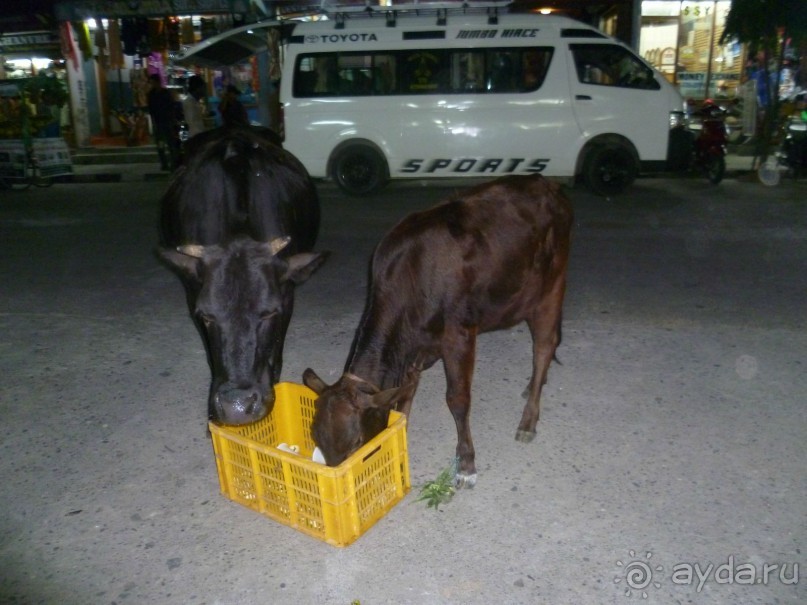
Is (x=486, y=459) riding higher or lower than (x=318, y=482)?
lower

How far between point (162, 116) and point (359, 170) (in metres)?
5.56

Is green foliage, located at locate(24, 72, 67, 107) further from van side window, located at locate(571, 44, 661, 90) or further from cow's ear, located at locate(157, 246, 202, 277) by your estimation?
cow's ear, located at locate(157, 246, 202, 277)

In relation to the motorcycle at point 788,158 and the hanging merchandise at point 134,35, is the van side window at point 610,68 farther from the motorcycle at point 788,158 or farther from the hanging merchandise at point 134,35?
the hanging merchandise at point 134,35

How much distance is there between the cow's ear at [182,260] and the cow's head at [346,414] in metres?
0.86

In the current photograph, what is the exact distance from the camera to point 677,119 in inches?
443

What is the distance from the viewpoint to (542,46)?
1100cm

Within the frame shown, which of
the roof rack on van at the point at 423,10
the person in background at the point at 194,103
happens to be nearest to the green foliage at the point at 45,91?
the person in background at the point at 194,103

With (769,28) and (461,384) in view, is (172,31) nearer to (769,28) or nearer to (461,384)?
(769,28)

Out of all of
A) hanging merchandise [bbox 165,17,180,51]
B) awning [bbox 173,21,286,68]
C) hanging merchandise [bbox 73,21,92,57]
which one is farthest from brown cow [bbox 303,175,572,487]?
hanging merchandise [bbox 73,21,92,57]

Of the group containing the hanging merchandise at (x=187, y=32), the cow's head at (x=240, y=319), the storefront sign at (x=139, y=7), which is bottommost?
the cow's head at (x=240, y=319)

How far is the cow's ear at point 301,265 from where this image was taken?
344 centimetres

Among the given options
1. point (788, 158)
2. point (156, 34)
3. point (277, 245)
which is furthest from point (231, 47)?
point (277, 245)

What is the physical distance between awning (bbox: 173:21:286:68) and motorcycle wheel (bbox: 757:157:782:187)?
8.47 metres

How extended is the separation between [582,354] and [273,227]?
7.93 feet
